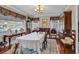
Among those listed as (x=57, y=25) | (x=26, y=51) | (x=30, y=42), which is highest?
(x=57, y=25)

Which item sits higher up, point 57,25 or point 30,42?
point 57,25

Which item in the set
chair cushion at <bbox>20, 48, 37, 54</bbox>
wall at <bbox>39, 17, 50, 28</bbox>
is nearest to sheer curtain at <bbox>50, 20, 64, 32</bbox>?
wall at <bbox>39, 17, 50, 28</bbox>

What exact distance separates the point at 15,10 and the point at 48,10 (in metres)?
0.77

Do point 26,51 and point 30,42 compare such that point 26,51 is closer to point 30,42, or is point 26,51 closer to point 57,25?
point 30,42

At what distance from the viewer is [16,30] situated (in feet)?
9.61

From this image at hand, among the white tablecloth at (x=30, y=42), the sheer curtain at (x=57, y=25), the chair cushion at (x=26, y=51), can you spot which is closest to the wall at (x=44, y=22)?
the sheer curtain at (x=57, y=25)

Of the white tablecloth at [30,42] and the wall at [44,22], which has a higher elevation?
the wall at [44,22]

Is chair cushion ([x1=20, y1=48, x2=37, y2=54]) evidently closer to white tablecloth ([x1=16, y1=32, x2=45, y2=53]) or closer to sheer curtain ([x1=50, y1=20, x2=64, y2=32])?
white tablecloth ([x1=16, y1=32, x2=45, y2=53])

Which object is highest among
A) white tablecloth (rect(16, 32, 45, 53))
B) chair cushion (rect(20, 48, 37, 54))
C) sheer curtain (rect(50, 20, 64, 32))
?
sheer curtain (rect(50, 20, 64, 32))

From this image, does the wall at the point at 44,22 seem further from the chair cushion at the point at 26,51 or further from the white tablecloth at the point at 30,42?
the chair cushion at the point at 26,51

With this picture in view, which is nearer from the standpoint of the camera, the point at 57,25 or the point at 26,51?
the point at 26,51

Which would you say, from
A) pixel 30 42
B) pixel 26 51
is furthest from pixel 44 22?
pixel 26 51

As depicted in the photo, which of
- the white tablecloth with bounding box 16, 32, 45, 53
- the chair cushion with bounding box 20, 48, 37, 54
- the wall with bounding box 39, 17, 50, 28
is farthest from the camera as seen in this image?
the wall with bounding box 39, 17, 50, 28

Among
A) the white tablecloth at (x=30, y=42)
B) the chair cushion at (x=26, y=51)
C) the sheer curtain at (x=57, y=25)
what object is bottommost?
the chair cushion at (x=26, y=51)
